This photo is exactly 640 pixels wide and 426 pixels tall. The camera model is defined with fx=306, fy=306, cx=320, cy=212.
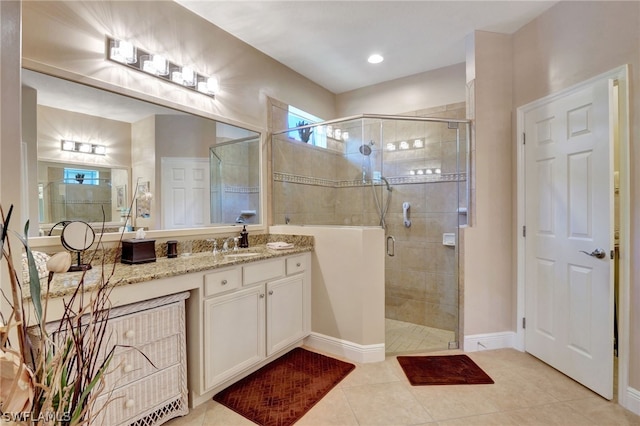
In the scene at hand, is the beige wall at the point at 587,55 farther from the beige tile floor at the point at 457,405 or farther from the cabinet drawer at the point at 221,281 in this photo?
the cabinet drawer at the point at 221,281

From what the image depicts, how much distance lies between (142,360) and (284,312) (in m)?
1.05

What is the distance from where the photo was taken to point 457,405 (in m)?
1.91

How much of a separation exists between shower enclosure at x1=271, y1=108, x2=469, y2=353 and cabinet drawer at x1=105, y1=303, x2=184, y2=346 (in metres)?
1.44

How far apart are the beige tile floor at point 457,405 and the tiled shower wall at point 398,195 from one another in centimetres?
74

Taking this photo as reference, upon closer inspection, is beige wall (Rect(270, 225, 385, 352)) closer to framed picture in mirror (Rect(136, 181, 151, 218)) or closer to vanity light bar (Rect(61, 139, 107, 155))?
framed picture in mirror (Rect(136, 181, 151, 218))

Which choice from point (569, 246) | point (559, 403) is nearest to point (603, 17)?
point (569, 246)

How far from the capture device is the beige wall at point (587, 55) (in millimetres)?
1809

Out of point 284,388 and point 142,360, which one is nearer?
point 142,360

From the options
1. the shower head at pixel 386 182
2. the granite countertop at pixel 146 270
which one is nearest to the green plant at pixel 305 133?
the shower head at pixel 386 182

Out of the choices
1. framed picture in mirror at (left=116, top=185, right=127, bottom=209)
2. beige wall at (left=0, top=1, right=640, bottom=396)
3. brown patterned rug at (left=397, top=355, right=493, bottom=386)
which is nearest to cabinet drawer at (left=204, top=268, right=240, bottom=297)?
framed picture in mirror at (left=116, top=185, right=127, bottom=209)

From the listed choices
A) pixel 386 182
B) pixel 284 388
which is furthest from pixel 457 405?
pixel 386 182

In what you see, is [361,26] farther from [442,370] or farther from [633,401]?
[633,401]

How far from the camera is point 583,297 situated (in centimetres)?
210

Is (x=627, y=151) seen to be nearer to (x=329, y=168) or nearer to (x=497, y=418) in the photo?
(x=497, y=418)
